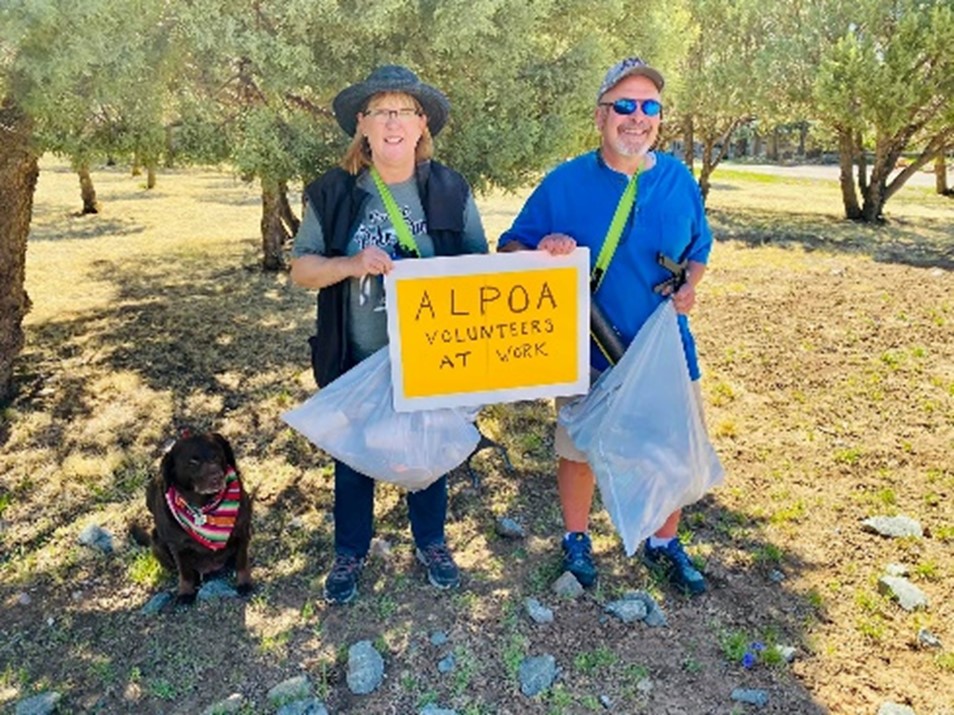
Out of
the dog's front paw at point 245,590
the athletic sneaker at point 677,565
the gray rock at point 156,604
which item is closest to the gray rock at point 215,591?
the dog's front paw at point 245,590

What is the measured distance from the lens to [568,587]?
12.5ft

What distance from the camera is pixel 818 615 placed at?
371cm

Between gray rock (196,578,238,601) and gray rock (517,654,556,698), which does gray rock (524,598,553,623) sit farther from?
gray rock (196,578,238,601)

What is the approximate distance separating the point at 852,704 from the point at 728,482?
2.03 metres

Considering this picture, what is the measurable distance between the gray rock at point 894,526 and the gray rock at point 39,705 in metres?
4.12

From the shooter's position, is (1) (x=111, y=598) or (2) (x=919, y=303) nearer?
(1) (x=111, y=598)

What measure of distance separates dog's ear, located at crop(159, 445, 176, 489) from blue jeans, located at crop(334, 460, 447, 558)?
0.72m

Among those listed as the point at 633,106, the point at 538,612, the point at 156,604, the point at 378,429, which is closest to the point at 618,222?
the point at 633,106

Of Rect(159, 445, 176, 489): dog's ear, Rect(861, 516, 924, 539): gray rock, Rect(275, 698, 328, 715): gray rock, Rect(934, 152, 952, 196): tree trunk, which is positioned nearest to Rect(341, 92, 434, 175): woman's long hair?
Rect(159, 445, 176, 489): dog's ear

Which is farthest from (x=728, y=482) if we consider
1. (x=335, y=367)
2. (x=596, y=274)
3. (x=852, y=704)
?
(x=335, y=367)

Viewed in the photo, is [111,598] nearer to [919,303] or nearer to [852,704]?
[852,704]

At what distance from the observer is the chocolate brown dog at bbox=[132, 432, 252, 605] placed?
11.5ft

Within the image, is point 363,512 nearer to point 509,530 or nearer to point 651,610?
point 509,530

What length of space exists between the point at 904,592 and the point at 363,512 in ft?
8.59
